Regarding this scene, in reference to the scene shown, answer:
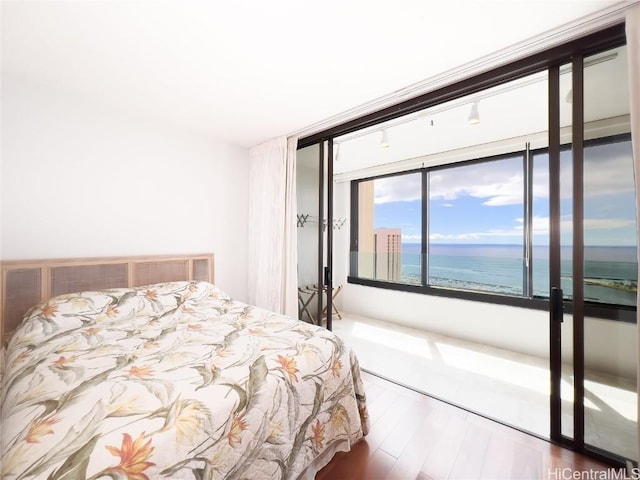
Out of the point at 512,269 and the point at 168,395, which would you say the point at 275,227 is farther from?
the point at 512,269

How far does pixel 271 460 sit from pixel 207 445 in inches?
13.7

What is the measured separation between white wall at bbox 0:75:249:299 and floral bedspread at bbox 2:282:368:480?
23.8 inches

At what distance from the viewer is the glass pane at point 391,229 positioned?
3830 millimetres

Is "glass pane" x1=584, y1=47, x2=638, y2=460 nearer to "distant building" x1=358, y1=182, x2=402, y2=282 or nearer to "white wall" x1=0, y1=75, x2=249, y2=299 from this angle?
"distant building" x1=358, y1=182, x2=402, y2=282

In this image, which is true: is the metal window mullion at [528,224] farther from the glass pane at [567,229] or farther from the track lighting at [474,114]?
the glass pane at [567,229]

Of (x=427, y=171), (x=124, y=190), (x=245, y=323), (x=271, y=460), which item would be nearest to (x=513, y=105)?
(x=427, y=171)

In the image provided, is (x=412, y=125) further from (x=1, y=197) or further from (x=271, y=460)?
(x=1, y=197)

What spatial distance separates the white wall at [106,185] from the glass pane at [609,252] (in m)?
3.06

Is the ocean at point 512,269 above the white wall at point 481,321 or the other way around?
above

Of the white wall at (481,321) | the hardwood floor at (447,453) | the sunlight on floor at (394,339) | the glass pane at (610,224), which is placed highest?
the glass pane at (610,224)

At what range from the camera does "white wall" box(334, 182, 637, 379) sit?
140cm

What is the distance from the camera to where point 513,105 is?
7.33 ft

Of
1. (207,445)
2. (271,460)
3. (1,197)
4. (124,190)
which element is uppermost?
(124,190)

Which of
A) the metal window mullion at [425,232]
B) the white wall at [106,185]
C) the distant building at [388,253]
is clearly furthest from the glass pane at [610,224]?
the white wall at [106,185]
